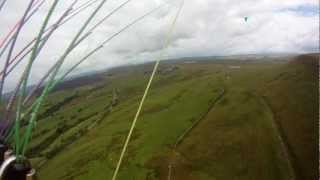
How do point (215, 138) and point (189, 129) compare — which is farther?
point (189, 129)

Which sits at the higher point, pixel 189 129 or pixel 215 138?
pixel 189 129

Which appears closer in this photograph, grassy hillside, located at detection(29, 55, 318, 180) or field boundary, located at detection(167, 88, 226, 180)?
grassy hillside, located at detection(29, 55, 318, 180)

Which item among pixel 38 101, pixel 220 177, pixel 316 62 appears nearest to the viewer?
pixel 38 101

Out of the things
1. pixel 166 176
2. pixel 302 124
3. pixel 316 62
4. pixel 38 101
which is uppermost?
pixel 38 101

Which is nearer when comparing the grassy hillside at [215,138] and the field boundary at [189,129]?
the grassy hillside at [215,138]

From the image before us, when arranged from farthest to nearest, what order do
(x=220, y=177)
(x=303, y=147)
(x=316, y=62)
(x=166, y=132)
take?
(x=316, y=62) < (x=166, y=132) < (x=303, y=147) < (x=220, y=177)

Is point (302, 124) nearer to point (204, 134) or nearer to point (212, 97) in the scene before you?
point (204, 134)

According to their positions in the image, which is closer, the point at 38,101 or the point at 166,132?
the point at 38,101

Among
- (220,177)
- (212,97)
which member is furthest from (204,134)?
(212,97)

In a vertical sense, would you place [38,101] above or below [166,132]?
above
